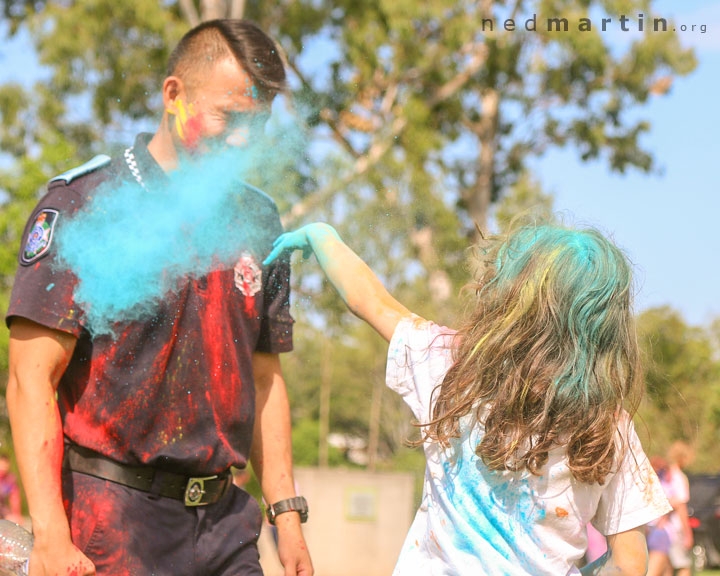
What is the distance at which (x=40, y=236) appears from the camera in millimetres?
2318

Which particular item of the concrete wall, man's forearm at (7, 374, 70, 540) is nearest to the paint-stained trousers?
man's forearm at (7, 374, 70, 540)

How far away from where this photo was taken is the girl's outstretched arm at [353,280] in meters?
2.39

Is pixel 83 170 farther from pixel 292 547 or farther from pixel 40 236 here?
pixel 292 547

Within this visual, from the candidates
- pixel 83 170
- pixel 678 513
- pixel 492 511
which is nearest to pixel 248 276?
pixel 83 170

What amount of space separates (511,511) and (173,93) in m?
1.37

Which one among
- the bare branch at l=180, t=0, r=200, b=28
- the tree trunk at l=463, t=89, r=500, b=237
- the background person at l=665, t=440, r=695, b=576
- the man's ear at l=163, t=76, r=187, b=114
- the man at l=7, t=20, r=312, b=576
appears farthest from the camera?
the tree trunk at l=463, t=89, r=500, b=237

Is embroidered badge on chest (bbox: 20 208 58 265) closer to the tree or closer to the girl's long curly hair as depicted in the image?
the girl's long curly hair

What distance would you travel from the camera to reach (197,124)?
2.46 m

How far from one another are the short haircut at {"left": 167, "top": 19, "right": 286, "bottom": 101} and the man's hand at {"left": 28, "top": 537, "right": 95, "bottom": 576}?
120cm

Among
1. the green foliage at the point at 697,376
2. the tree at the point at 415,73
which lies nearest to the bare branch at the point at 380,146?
the tree at the point at 415,73

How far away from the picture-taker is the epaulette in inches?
93.7

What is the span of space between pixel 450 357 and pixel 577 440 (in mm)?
352

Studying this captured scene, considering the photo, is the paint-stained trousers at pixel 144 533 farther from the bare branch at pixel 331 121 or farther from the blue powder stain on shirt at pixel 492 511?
the bare branch at pixel 331 121

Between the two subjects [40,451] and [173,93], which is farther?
[173,93]
